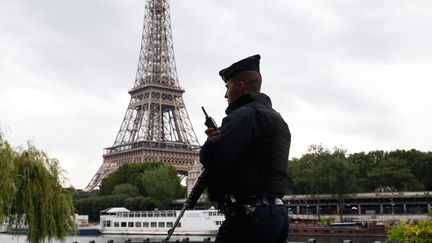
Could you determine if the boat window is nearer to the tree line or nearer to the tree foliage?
the tree line

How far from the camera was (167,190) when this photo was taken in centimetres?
7144

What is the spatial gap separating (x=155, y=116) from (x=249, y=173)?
86.1 metres

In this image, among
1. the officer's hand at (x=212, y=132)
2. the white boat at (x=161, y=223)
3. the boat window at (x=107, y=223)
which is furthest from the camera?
the boat window at (x=107, y=223)

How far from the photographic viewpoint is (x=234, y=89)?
13.1 feet

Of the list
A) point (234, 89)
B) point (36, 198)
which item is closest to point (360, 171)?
point (36, 198)

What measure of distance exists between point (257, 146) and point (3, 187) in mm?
11674

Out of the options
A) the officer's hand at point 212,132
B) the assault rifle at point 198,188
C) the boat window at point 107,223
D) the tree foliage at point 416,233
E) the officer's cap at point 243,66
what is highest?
the officer's cap at point 243,66

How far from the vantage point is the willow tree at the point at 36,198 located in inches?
595

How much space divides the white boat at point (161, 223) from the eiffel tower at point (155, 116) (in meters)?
27.4

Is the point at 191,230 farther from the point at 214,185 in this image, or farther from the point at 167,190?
the point at 214,185

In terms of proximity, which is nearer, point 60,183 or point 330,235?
point 60,183

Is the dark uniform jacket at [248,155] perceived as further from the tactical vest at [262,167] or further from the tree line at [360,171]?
the tree line at [360,171]

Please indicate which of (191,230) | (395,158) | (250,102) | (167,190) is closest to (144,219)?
(191,230)

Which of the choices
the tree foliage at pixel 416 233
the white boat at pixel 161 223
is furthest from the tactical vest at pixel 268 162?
the white boat at pixel 161 223
